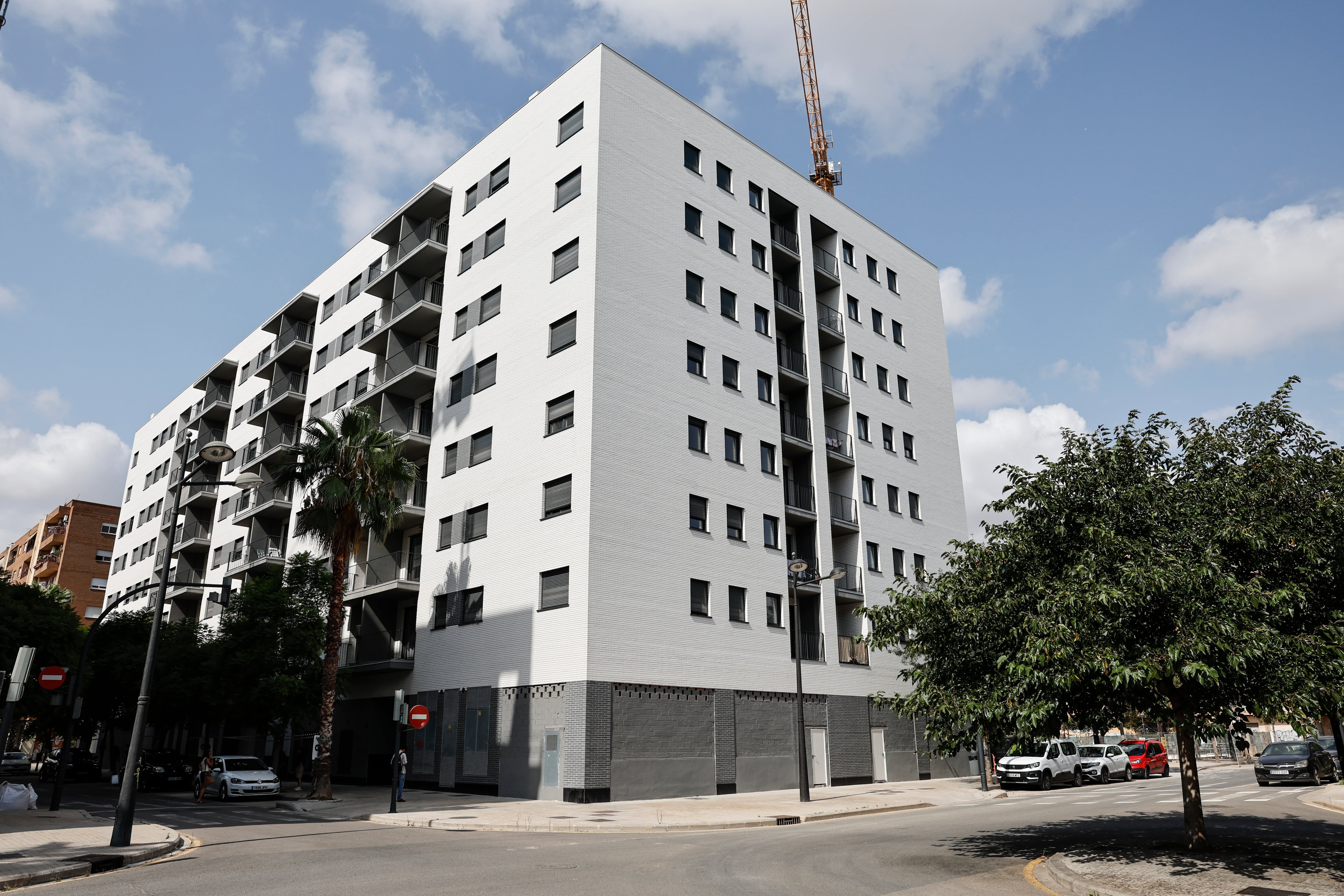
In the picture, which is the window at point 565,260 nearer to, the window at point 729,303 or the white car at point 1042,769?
the window at point 729,303

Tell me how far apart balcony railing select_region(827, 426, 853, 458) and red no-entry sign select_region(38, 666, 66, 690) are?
29.5 metres

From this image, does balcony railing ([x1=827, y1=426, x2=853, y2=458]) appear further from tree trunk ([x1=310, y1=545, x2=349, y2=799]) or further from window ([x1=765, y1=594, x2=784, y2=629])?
tree trunk ([x1=310, y1=545, x2=349, y2=799])

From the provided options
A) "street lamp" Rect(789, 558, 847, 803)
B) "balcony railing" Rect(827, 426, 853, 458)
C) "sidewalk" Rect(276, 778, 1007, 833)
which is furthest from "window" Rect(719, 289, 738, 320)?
"sidewalk" Rect(276, 778, 1007, 833)

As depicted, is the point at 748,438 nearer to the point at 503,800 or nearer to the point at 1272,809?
the point at 503,800

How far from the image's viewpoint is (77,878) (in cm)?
1323

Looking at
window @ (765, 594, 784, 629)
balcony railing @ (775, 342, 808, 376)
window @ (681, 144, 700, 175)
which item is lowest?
window @ (765, 594, 784, 629)

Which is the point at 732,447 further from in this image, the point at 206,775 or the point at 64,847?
the point at 64,847

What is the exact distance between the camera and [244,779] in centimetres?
3039

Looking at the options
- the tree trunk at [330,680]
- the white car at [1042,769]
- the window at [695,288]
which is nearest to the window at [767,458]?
the window at [695,288]

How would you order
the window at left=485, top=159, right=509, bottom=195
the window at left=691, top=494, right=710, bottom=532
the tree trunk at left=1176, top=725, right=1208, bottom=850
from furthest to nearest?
the window at left=485, top=159, right=509, bottom=195 → the window at left=691, top=494, right=710, bottom=532 → the tree trunk at left=1176, top=725, right=1208, bottom=850

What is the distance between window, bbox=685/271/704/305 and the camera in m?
35.2

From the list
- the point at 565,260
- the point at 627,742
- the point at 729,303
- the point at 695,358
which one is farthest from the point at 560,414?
the point at 627,742

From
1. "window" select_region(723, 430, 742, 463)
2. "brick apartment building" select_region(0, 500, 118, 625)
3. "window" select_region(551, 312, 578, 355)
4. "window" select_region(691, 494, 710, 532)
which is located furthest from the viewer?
"brick apartment building" select_region(0, 500, 118, 625)

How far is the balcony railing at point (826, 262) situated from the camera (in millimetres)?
43906
